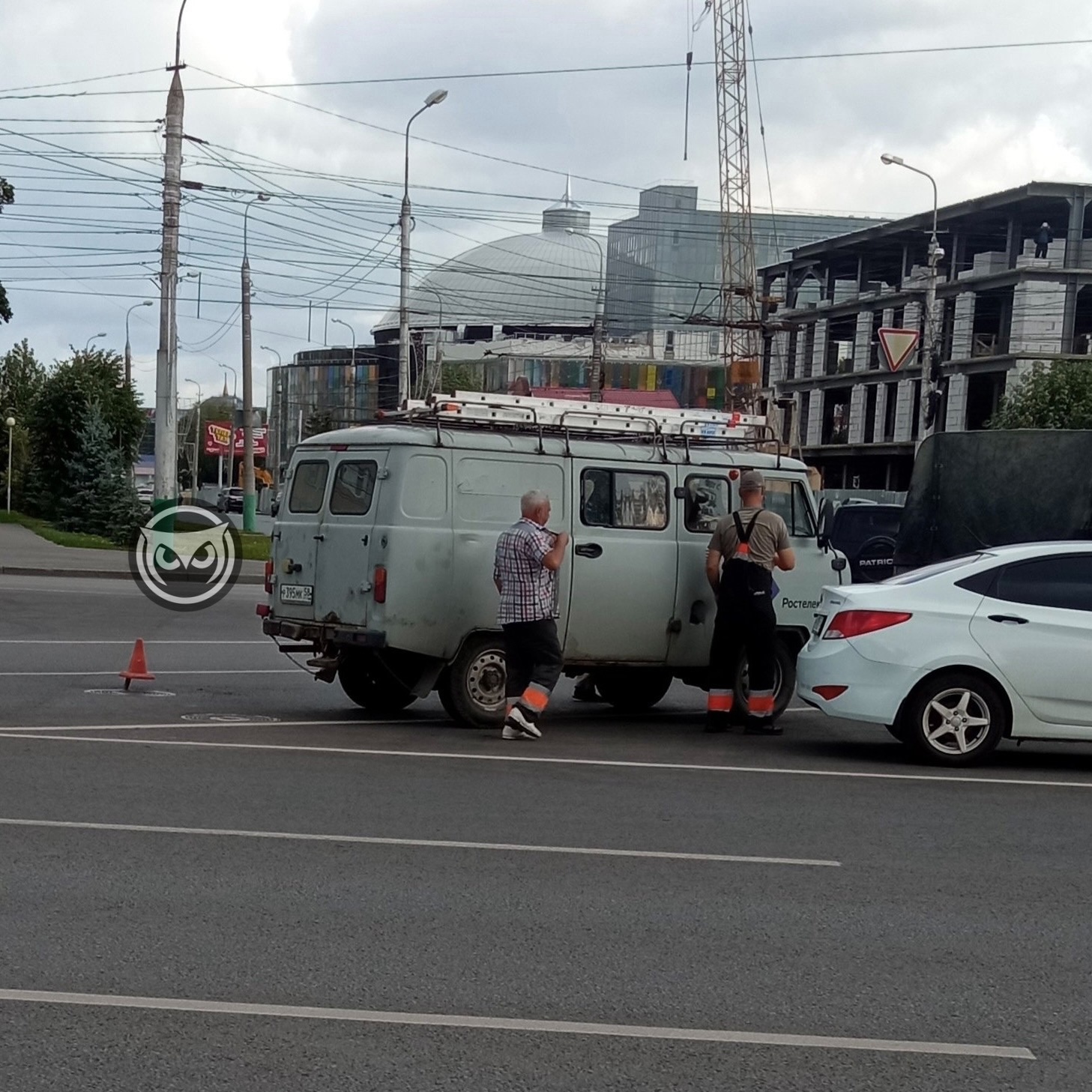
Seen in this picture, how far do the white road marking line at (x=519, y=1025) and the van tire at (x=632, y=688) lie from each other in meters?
9.04

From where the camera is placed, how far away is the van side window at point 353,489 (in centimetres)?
1236

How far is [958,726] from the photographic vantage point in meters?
11.1

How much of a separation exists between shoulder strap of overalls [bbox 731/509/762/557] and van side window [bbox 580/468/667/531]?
2.83 ft

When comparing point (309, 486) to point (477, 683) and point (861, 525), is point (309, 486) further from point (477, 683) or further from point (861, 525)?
point (861, 525)

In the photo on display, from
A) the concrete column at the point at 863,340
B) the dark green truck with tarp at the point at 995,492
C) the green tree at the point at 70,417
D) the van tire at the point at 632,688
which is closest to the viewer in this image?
the van tire at the point at 632,688

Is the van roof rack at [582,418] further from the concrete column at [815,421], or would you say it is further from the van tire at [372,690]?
the concrete column at [815,421]

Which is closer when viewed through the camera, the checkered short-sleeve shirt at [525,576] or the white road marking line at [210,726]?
the white road marking line at [210,726]

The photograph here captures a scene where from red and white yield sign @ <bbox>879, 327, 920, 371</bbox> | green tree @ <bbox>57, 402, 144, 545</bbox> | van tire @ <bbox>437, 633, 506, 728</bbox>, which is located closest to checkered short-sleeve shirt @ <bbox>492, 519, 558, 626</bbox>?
van tire @ <bbox>437, 633, 506, 728</bbox>

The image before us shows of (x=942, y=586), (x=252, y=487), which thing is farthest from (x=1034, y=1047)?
(x=252, y=487)

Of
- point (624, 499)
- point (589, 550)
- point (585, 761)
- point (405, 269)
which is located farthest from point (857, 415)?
point (585, 761)

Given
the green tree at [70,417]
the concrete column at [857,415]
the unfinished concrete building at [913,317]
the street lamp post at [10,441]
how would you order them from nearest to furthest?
the green tree at [70,417] → the street lamp post at [10,441] → the unfinished concrete building at [913,317] → the concrete column at [857,415]

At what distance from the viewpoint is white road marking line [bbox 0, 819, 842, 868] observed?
774 cm

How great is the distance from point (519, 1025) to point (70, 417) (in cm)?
5057

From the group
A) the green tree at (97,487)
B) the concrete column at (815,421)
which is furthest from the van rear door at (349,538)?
the concrete column at (815,421)
